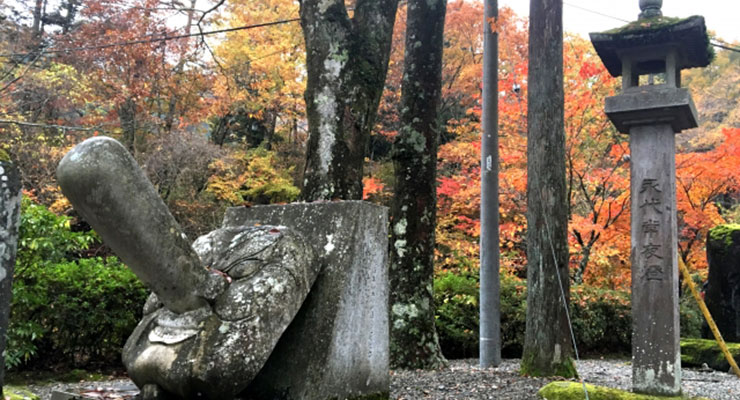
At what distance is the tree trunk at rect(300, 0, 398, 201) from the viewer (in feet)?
19.2

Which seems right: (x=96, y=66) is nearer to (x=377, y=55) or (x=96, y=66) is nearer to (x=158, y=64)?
(x=158, y=64)

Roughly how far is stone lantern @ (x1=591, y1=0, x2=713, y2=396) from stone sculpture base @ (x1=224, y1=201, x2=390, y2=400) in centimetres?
314

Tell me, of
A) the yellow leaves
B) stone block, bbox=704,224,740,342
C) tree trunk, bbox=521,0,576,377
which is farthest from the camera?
the yellow leaves

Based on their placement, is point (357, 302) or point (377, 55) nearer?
point (357, 302)

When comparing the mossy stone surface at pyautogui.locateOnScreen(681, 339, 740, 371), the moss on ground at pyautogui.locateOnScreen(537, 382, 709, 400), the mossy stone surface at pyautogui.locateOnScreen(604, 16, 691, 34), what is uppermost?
the mossy stone surface at pyautogui.locateOnScreen(604, 16, 691, 34)

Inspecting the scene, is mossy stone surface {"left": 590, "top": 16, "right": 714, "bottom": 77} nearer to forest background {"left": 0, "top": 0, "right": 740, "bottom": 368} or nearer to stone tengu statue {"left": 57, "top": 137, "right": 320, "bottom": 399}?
forest background {"left": 0, "top": 0, "right": 740, "bottom": 368}

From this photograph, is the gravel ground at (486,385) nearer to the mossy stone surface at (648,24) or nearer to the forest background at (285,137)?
the forest background at (285,137)

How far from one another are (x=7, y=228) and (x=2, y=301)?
1.47 feet

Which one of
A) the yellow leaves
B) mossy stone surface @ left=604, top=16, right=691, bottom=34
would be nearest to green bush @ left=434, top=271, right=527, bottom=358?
mossy stone surface @ left=604, top=16, right=691, bottom=34

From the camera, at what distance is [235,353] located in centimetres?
274

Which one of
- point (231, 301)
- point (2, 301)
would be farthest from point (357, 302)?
point (2, 301)

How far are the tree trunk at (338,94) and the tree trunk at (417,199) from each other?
195 centimetres

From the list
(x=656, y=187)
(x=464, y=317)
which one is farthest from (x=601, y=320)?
(x=656, y=187)

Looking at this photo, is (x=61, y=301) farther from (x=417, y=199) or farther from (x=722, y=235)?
(x=722, y=235)
